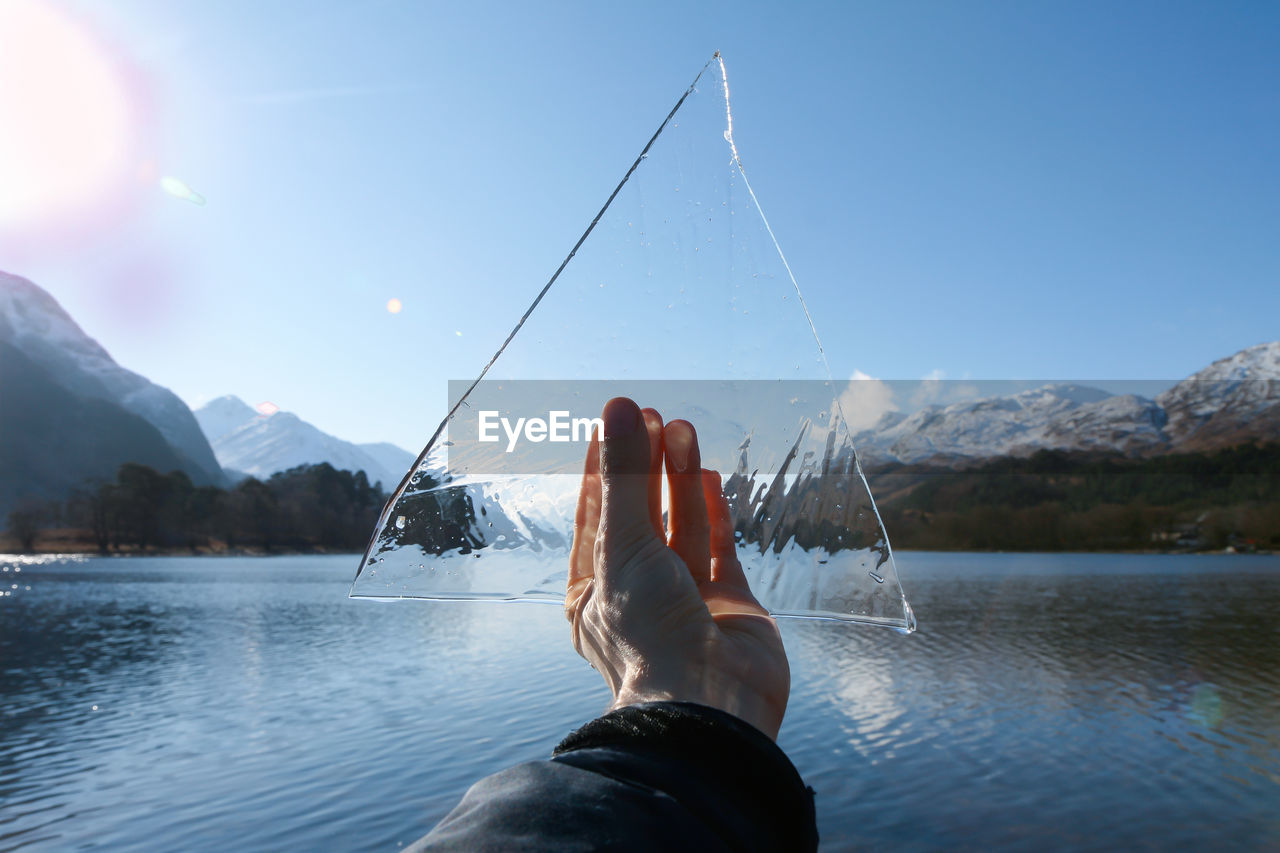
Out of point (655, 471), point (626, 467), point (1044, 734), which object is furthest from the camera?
point (1044, 734)

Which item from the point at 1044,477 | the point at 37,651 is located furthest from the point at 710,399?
the point at 1044,477

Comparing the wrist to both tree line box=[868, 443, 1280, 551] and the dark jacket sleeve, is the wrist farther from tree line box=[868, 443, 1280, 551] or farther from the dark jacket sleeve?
tree line box=[868, 443, 1280, 551]

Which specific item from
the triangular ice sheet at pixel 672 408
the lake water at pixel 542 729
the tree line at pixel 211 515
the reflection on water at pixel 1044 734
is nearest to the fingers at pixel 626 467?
the triangular ice sheet at pixel 672 408

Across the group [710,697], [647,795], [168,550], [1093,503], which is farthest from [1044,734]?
[1093,503]

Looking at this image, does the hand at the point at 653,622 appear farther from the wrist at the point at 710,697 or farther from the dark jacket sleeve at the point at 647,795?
the dark jacket sleeve at the point at 647,795

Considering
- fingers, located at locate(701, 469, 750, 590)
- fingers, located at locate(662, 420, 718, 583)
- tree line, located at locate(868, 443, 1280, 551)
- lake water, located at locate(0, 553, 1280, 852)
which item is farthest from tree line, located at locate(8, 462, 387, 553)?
fingers, located at locate(662, 420, 718, 583)

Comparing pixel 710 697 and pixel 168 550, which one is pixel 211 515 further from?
pixel 710 697

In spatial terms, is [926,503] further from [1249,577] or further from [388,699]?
[388,699]
